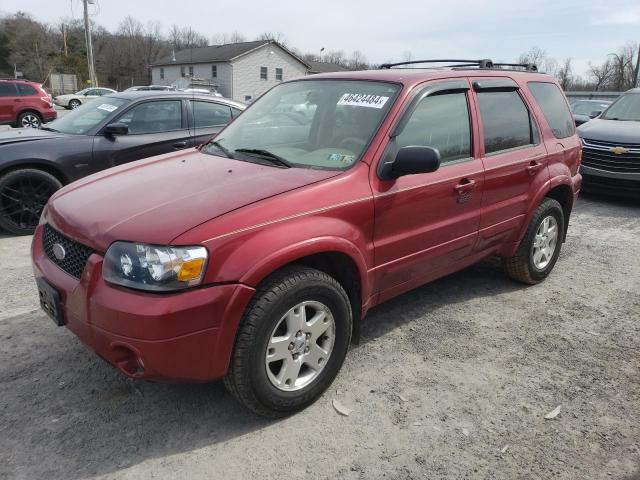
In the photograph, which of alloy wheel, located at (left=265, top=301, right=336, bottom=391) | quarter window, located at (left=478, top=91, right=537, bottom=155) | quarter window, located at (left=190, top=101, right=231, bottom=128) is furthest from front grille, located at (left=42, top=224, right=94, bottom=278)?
quarter window, located at (left=190, top=101, right=231, bottom=128)

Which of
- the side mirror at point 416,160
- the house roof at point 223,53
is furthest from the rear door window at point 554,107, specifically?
the house roof at point 223,53

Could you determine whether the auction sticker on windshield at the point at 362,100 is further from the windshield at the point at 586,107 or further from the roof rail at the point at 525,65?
the windshield at the point at 586,107

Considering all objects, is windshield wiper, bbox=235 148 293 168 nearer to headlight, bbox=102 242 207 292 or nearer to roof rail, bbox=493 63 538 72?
headlight, bbox=102 242 207 292

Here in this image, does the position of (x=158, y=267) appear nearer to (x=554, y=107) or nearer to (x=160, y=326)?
(x=160, y=326)

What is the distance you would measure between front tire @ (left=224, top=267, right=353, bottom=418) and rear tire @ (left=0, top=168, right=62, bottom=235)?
14.4ft

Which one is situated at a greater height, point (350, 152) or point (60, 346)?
point (350, 152)

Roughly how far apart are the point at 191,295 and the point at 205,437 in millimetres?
849

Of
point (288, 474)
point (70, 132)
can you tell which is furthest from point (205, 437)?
point (70, 132)

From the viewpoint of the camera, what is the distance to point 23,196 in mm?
5832

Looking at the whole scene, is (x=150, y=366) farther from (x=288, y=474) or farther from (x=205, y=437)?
(x=288, y=474)

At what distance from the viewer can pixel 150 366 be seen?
2352mm

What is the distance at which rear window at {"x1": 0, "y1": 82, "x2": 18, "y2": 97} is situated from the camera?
16.5 meters

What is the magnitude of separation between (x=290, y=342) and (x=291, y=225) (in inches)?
24.1

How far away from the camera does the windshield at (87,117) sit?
20.9 feet
